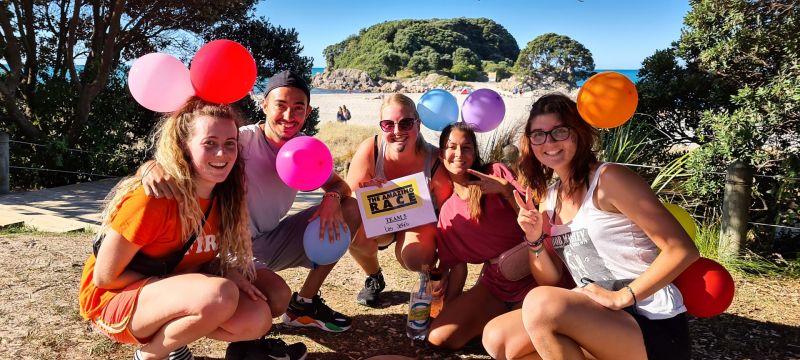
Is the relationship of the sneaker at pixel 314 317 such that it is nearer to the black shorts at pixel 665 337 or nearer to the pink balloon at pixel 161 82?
the pink balloon at pixel 161 82

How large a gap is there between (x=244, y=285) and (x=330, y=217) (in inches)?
30.5

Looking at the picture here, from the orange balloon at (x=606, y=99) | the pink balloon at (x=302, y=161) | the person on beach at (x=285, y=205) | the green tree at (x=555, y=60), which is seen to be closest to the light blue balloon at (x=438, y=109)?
the person on beach at (x=285, y=205)

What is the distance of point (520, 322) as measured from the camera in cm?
266

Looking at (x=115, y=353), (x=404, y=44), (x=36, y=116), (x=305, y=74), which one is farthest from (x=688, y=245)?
(x=404, y=44)

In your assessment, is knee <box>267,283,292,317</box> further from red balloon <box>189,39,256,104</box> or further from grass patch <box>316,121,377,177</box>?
grass patch <box>316,121,377,177</box>

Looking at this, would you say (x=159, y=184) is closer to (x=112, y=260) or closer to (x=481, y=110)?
(x=112, y=260)

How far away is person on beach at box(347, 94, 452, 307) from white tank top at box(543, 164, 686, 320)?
4.20ft

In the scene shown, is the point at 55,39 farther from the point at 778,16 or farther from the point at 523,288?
the point at 778,16

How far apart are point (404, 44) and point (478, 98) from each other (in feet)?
261

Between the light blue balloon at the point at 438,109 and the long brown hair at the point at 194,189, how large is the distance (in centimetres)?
131

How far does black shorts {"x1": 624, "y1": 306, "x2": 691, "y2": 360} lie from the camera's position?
7.93 ft

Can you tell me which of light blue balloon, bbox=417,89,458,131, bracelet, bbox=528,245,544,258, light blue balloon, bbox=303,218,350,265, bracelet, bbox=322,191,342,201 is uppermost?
light blue balloon, bbox=417,89,458,131

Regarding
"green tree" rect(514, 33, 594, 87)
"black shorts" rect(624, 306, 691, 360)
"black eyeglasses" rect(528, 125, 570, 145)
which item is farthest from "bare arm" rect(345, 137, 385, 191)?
"green tree" rect(514, 33, 594, 87)

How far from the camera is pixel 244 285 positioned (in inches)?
109
